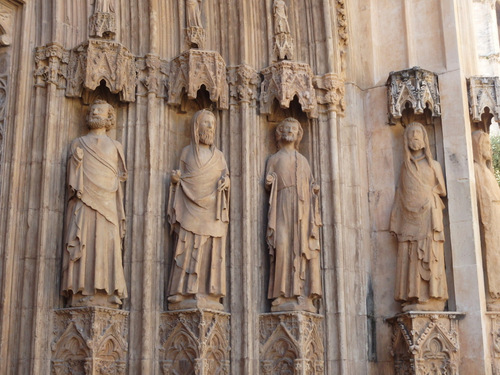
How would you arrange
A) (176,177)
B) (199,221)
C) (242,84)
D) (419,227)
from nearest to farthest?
(199,221) < (176,177) < (419,227) < (242,84)

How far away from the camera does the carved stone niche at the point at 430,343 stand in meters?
7.99

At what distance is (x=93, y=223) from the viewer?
7.59 metres

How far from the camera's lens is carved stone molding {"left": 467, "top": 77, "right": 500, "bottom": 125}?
29.2ft

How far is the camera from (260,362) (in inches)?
319

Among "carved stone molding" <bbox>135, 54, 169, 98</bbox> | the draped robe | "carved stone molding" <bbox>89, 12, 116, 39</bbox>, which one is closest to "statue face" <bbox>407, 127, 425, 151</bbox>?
"carved stone molding" <bbox>135, 54, 169, 98</bbox>

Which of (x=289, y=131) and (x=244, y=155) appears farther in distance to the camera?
(x=289, y=131)

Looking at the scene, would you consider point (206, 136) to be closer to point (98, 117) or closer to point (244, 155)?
point (244, 155)

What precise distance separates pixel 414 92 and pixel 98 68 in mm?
3648

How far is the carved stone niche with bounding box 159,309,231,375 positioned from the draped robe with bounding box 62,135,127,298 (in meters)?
0.63

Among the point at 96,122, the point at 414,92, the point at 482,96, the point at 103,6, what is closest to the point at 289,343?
the point at 96,122

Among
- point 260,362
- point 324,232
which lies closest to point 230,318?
point 260,362

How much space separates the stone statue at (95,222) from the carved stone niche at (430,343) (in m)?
3.07

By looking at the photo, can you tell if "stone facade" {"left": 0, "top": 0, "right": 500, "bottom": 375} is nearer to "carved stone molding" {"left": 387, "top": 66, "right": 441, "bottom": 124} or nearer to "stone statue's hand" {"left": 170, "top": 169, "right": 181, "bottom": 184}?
"carved stone molding" {"left": 387, "top": 66, "right": 441, "bottom": 124}

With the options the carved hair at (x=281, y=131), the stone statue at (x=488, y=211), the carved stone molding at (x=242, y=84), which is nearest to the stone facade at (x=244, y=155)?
the carved stone molding at (x=242, y=84)
